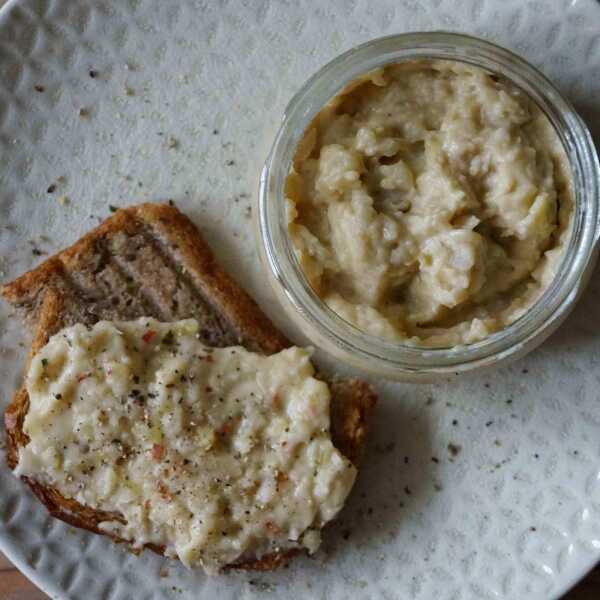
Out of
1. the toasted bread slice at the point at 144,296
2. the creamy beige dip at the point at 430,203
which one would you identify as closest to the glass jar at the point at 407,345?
the creamy beige dip at the point at 430,203

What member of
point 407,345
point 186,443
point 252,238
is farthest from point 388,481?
point 252,238

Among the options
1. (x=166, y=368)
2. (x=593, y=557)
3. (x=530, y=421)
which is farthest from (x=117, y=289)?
(x=593, y=557)

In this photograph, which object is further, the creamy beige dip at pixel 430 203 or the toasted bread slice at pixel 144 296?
the toasted bread slice at pixel 144 296

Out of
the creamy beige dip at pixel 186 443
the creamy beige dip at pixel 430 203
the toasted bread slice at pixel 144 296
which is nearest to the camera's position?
the creamy beige dip at pixel 430 203

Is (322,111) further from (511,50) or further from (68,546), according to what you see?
(68,546)

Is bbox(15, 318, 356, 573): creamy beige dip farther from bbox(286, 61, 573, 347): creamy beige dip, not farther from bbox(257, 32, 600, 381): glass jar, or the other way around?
bbox(286, 61, 573, 347): creamy beige dip

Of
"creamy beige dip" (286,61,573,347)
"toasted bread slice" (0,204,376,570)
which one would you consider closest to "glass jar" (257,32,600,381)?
"creamy beige dip" (286,61,573,347)

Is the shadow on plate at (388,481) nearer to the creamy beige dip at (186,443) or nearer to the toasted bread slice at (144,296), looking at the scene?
the toasted bread slice at (144,296)

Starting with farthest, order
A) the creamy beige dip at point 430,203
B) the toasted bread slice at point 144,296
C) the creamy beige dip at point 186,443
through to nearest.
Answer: the toasted bread slice at point 144,296, the creamy beige dip at point 186,443, the creamy beige dip at point 430,203
